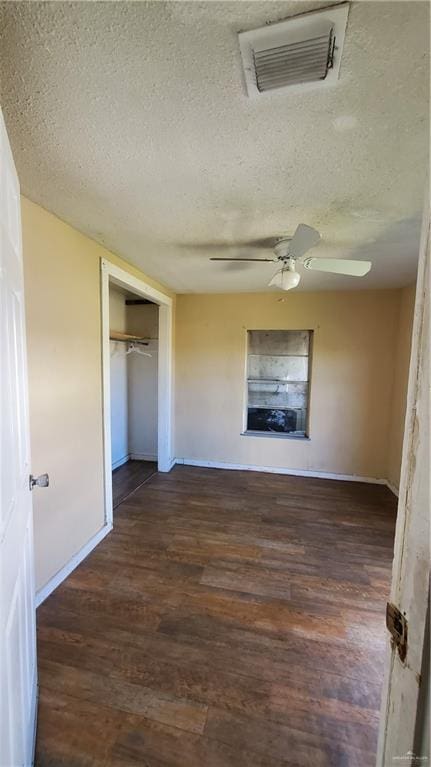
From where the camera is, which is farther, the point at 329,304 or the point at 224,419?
the point at 224,419

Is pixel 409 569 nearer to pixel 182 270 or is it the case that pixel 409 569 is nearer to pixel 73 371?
pixel 73 371

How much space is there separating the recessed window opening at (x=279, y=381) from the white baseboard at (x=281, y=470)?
50 cm

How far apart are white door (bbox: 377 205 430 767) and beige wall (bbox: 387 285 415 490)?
10.6 ft

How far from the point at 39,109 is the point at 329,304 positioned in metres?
3.53

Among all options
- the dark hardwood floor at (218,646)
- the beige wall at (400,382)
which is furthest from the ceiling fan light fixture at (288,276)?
the dark hardwood floor at (218,646)

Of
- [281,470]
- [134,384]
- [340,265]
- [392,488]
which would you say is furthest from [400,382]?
[134,384]

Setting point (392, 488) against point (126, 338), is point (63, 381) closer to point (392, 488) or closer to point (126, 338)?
point (126, 338)

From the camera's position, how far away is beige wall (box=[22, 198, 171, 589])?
1.86 meters

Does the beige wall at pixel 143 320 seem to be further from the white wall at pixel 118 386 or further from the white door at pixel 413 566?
the white door at pixel 413 566

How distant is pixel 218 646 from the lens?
1641 mm

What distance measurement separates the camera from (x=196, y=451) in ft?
14.6

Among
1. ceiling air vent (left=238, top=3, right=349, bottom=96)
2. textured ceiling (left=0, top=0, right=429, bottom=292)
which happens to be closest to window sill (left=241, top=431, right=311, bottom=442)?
textured ceiling (left=0, top=0, right=429, bottom=292)

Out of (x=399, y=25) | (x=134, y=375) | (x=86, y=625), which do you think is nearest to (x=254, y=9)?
(x=399, y=25)

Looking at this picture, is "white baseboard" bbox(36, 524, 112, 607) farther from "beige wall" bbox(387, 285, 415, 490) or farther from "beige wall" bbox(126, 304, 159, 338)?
"beige wall" bbox(387, 285, 415, 490)
